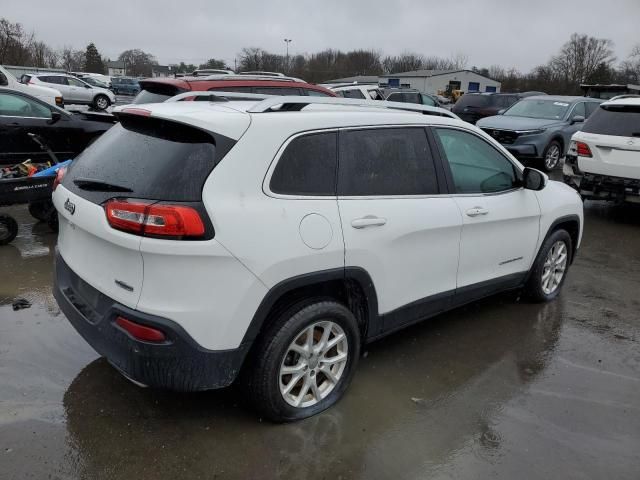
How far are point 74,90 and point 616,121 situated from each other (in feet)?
85.4

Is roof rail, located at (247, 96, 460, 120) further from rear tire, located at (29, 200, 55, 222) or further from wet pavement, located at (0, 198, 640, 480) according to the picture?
rear tire, located at (29, 200, 55, 222)

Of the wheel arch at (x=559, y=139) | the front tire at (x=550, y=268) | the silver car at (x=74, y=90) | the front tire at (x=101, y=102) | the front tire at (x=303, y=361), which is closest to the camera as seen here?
the front tire at (x=303, y=361)

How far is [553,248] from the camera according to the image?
192 inches

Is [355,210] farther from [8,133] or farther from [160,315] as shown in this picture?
[8,133]

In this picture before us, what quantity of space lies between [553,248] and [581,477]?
2536mm

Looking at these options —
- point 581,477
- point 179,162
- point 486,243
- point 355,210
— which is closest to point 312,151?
point 355,210

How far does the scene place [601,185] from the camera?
7906 millimetres

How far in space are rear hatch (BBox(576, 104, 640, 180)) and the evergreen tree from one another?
87434mm

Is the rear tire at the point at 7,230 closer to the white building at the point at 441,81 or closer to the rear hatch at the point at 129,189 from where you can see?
the rear hatch at the point at 129,189

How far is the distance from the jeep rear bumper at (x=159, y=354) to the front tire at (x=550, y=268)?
305 cm

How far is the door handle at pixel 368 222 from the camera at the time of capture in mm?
3022

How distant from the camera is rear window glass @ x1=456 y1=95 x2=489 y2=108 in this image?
64.0 feet

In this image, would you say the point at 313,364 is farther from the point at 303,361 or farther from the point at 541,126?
the point at 541,126

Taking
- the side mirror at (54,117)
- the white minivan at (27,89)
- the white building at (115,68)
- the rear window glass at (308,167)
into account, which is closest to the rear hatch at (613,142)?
the rear window glass at (308,167)
